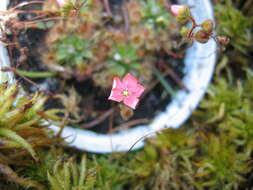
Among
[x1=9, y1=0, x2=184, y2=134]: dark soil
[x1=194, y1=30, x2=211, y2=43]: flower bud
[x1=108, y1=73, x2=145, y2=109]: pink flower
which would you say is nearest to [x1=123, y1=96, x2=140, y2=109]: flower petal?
[x1=108, y1=73, x2=145, y2=109]: pink flower

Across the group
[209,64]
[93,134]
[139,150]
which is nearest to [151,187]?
[139,150]

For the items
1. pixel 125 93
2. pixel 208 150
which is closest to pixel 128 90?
pixel 125 93

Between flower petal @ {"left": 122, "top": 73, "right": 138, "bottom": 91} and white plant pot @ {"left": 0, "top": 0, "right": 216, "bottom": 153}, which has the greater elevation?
flower petal @ {"left": 122, "top": 73, "right": 138, "bottom": 91}

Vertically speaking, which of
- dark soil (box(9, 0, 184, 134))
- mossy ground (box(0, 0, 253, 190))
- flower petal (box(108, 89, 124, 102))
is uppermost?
flower petal (box(108, 89, 124, 102))

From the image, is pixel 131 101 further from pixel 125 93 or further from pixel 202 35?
pixel 202 35

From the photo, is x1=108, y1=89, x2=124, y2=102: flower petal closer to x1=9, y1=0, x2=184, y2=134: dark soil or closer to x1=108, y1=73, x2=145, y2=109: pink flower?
x1=108, y1=73, x2=145, y2=109: pink flower
